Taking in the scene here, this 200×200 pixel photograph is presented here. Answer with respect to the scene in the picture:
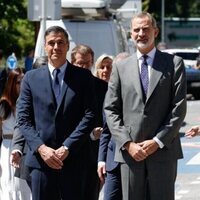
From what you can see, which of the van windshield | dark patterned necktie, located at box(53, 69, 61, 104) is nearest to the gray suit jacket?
dark patterned necktie, located at box(53, 69, 61, 104)

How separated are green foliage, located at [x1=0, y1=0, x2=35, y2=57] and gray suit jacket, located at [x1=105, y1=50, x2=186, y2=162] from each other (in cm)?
3125

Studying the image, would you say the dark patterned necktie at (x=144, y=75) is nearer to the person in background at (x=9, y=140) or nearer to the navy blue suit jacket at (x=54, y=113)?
the navy blue suit jacket at (x=54, y=113)

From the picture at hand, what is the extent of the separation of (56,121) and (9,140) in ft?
7.25

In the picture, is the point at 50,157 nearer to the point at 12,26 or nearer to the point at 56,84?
the point at 56,84

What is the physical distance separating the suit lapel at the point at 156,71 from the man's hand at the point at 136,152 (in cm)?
39

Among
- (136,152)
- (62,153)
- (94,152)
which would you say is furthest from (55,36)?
(94,152)

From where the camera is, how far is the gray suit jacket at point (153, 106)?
22.5 ft

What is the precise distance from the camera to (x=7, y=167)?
973 cm

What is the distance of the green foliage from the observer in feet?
126

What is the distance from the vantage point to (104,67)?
9070 mm

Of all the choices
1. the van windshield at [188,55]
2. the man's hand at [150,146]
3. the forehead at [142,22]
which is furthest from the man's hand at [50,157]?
the van windshield at [188,55]

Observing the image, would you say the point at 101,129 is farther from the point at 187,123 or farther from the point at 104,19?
the point at 187,123

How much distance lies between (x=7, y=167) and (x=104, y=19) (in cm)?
1014

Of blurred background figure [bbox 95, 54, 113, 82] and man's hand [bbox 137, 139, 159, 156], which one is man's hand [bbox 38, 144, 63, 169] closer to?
man's hand [bbox 137, 139, 159, 156]
